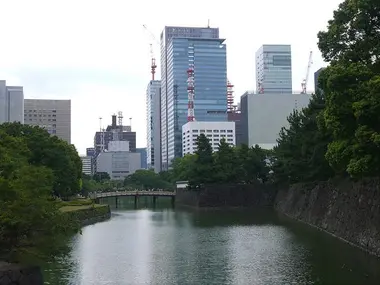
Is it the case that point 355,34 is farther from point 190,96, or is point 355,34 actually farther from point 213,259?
point 190,96

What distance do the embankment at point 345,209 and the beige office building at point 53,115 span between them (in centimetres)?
14682

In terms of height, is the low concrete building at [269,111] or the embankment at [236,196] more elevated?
the low concrete building at [269,111]

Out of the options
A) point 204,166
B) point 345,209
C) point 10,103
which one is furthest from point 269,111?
point 345,209

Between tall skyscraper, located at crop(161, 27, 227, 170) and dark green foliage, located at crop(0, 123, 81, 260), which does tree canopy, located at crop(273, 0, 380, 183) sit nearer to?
dark green foliage, located at crop(0, 123, 81, 260)

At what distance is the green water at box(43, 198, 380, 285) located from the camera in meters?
21.2

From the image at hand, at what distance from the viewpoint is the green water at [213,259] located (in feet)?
69.6

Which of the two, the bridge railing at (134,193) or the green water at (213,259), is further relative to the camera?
the bridge railing at (134,193)

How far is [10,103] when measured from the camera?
490 ft

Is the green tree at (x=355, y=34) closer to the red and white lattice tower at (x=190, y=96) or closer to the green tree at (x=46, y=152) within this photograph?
the green tree at (x=46, y=152)

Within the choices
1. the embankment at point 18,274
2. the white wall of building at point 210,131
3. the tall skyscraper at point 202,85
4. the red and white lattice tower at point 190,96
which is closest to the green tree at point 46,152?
the embankment at point 18,274

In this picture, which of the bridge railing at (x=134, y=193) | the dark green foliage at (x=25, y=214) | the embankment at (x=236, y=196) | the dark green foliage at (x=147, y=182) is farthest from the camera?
the dark green foliage at (x=147, y=182)

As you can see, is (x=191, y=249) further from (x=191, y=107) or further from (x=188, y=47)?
(x=188, y=47)

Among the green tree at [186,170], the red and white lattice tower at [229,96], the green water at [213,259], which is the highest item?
the red and white lattice tower at [229,96]

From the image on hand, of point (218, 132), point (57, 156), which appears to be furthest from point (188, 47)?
point (57, 156)
